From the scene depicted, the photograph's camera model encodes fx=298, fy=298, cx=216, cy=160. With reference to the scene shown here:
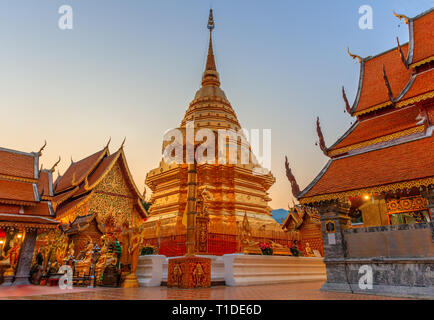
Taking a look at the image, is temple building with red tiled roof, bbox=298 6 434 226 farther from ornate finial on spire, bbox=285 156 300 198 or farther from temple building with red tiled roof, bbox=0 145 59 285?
temple building with red tiled roof, bbox=0 145 59 285

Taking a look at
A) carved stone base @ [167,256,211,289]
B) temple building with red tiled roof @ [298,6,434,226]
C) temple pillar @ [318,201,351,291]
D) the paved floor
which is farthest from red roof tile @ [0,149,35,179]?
temple pillar @ [318,201,351,291]

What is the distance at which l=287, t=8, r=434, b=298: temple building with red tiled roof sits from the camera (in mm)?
5758

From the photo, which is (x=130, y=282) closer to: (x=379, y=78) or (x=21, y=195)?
(x=21, y=195)

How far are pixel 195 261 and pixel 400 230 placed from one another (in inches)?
181

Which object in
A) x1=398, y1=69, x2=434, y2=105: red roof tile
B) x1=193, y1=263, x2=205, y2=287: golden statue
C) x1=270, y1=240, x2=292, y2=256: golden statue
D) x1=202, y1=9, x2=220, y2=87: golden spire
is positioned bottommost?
x1=193, y1=263, x2=205, y2=287: golden statue

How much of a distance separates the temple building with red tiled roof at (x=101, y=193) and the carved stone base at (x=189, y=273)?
8560mm

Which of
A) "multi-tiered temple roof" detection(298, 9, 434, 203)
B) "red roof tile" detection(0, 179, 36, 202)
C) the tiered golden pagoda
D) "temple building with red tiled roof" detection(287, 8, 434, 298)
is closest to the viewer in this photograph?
"temple building with red tiled roof" detection(287, 8, 434, 298)

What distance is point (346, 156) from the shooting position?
25.6 feet

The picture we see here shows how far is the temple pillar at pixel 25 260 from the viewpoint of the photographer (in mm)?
10364

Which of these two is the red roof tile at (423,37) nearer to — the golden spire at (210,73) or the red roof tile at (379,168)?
the red roof tile at (379,168)

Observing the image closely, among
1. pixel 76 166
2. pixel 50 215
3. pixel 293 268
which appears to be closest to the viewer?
pixel 293 268

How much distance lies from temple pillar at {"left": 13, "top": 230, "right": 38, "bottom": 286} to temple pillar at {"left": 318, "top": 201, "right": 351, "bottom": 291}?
9949 millimetres
